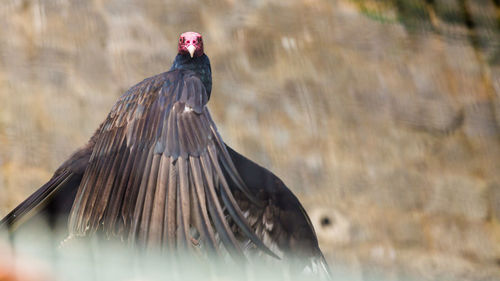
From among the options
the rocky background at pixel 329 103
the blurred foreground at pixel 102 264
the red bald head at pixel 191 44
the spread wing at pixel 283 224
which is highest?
the red bald head at pixel 191 44

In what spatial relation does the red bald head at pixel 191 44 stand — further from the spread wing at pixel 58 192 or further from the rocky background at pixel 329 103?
the spread wing at pixel 58 192

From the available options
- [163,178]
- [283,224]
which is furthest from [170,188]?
[283,224]

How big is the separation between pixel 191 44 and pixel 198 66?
0.17 ft

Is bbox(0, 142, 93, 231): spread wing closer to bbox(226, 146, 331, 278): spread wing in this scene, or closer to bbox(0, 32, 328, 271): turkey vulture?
bbox(0, 32, 328, 271): turkey vulture

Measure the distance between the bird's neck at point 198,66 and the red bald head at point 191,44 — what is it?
0.04ft

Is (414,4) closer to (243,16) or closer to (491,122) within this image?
(491,122)

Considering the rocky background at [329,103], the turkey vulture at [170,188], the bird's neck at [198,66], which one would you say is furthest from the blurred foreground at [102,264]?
the bird's neck at [198,66]

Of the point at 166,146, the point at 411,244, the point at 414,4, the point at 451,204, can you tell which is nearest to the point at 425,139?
the point at 451,204

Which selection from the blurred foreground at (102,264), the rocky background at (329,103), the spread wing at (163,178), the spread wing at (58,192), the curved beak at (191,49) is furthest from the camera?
A: the curved beak at (191,49)

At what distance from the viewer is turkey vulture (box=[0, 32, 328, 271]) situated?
3.21 feet

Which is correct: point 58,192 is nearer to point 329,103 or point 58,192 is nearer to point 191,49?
point 191,49

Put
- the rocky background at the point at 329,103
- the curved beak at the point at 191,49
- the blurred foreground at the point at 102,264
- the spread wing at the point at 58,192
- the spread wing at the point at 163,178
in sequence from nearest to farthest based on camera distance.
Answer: the blurred foreground at the point at 102,264 < the spread wing at the point at 163,178 < the spread wing at the point at 58,192 < the rocky background at the point at 329,103 < the curved beak at the point at 191,49

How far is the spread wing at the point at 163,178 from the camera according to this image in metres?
0.97

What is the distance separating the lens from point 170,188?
39.6 inches
